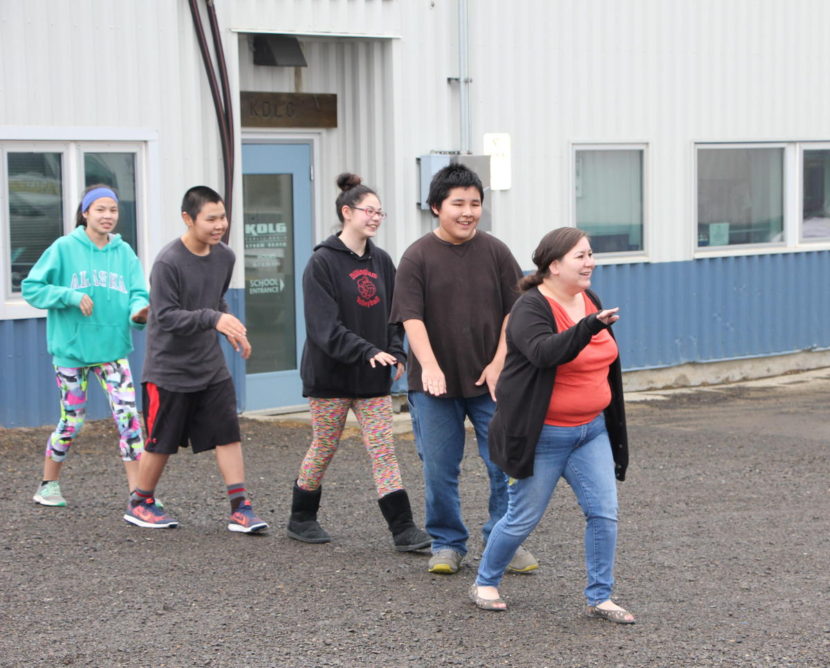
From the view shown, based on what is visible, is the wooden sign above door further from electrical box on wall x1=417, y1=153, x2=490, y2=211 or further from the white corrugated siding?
electrical box on wall x1=417, y1=153, x2=490, y2=211

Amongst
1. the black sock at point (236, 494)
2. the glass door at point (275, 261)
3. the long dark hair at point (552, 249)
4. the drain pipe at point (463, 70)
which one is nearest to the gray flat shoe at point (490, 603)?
the long dark hair at point (552, 249)

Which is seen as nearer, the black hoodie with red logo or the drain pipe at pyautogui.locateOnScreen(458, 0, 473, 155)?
the black hoodie with red logo

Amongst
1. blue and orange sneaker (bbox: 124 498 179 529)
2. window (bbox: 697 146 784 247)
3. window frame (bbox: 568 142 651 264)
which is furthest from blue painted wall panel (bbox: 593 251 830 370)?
blue and orange sneaker (bbox: 124 498 179 529)

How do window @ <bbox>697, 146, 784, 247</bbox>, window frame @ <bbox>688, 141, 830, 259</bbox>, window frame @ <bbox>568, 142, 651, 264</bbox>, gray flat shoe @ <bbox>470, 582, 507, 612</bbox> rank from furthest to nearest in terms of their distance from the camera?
window frame @ <bbox>688, 141, 830, 259</bbox>
window @ <bbox>697, 146, 784, 247</bbox>
window frame @ <bbox>568, 142, 651, 264</bbox>
gray flat shoe @ <bbox>470, 582, 507, 612</bbox>

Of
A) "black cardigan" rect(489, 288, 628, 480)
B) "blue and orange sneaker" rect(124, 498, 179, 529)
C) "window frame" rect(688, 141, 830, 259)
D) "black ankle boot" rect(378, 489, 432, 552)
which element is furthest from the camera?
"window frame" rect(688, 141, 830, 259)

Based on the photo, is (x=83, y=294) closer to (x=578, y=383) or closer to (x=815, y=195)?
(x=578, y=383)

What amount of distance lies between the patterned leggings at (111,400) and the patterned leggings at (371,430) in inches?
47.2

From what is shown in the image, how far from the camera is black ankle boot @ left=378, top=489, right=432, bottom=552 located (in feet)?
22.6

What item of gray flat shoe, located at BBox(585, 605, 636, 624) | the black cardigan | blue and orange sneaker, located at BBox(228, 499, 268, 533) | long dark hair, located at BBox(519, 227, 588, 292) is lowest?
gray flat shoe, located at BBox(585, 605, 636, 624)

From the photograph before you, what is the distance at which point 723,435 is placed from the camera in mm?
10633

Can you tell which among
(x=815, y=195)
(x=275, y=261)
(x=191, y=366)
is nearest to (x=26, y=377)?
(x=275, y=261)

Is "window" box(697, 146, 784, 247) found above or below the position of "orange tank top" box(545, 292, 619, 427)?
above

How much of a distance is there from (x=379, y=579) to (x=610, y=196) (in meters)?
7.51

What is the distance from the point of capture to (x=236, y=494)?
7320mm
